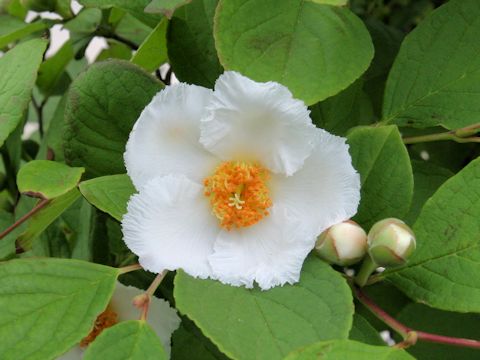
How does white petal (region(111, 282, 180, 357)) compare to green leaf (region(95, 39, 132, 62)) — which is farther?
green leaf (region(95, 39, 132, 62))

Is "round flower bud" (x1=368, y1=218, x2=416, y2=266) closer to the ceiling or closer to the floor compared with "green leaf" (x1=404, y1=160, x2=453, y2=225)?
closer to the ceiling

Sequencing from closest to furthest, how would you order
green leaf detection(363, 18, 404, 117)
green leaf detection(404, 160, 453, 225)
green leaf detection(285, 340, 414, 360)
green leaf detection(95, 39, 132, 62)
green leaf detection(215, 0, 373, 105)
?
green leaf detection(285, 340, 414, 360) → green leaf detection(215, 0, 373, 105) → green leaf detection(404, 160, 453, 225) → green leaf detection(363, 18, 404, 117) → green leaf detection(95, 39, 132, 62)

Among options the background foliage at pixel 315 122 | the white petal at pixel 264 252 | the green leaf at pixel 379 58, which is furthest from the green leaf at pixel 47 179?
the green leaf at pixel 379 58

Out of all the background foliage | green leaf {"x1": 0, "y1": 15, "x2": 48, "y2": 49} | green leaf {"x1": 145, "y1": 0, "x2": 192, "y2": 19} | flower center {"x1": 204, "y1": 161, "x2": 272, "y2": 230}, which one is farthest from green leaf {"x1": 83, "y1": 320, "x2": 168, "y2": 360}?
green leaf {"x1": 0, "y1": 15, "x2": 48, "y2": 49}

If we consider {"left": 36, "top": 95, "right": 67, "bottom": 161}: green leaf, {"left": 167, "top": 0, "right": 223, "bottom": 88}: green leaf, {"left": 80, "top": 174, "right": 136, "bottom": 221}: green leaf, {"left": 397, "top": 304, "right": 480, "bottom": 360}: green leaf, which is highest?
{"left": 167, "top": 0, "right": 223, "bottom": 88}: green leaf

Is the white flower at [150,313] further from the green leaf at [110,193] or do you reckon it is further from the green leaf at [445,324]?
the green leaf at [445,324]

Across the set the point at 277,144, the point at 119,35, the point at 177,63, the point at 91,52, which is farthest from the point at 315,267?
the point at 91,52

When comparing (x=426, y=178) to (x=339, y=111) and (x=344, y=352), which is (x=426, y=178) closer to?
(x=339, y=111)

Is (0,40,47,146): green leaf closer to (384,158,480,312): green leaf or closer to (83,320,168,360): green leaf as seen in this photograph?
(83,320,168,360): green leaf

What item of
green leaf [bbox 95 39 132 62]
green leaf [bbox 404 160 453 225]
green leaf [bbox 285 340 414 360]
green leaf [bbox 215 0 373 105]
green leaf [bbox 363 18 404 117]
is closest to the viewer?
green leaf [bbox 285 340 414 360]
